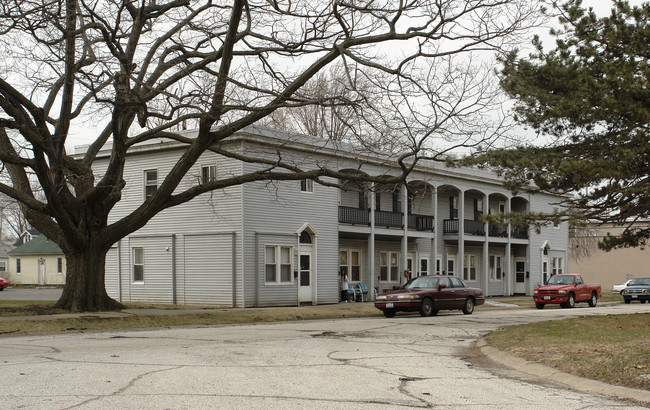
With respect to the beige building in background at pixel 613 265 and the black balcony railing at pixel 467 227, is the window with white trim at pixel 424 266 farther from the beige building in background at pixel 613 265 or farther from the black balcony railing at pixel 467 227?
the beige building in background at pixel 613 265

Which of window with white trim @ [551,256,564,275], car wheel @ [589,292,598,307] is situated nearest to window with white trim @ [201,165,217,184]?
car wheel @ [589,292,598,307]

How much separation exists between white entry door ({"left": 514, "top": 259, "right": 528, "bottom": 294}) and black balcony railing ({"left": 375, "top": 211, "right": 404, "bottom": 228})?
606 inches

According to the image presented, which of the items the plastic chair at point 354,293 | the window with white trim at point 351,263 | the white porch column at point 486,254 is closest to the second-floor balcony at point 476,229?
the white porch column at point 486,254

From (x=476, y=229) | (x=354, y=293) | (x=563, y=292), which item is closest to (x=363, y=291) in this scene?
(x=354, y=293)

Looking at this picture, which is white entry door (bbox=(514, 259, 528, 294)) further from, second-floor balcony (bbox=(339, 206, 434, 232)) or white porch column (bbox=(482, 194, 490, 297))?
second-floor balcony (bbox=(339, 206, 434, 232))

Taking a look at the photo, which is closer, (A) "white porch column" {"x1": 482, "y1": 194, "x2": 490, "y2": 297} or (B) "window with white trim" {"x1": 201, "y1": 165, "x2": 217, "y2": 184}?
(B) "window with white trim" {"x1": 201, "y1": 165, "x2": 217, "y2": 184}

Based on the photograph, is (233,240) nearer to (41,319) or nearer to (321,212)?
(321,212)

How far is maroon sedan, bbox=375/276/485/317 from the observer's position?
87.5 feet

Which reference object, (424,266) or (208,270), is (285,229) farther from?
(424,266)

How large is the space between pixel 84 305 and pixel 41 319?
2794 millimetres

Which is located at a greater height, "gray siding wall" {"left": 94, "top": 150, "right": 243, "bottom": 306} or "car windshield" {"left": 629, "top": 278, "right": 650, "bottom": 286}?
"gray siding wall" {"left": 94, "top": 150, "right": 243, "bottom": 306}

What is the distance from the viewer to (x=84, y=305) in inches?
905

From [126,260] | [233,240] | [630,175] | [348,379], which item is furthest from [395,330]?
[126,260]

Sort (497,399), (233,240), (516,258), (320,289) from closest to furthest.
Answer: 1. (497,399)
2. (233,240)
3. (320,289)
4. (516,258)
